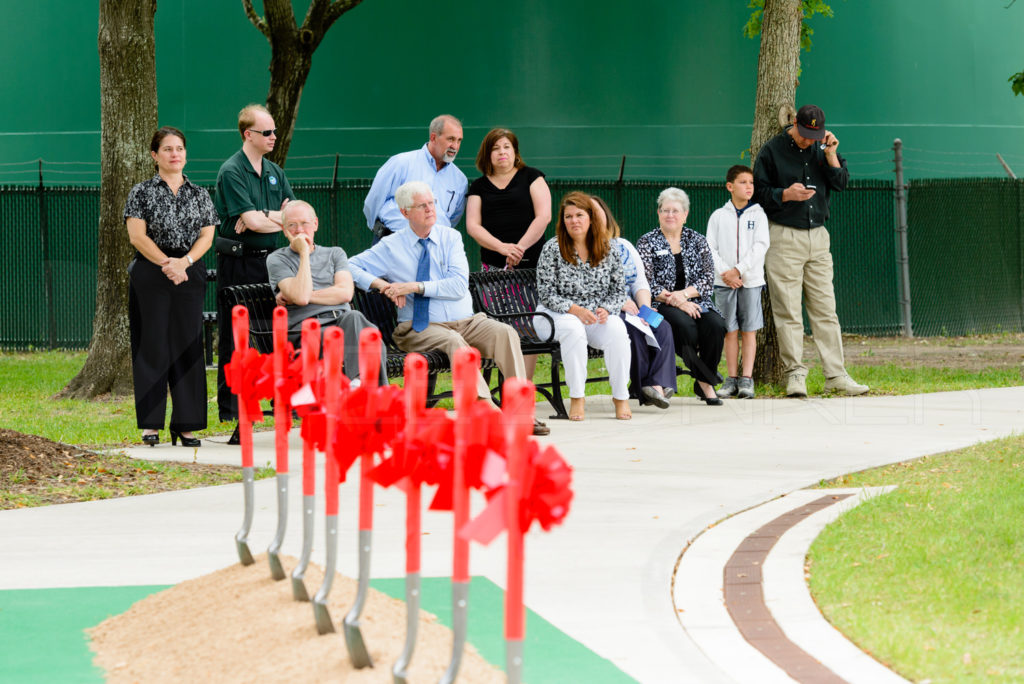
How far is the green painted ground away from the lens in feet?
13.3

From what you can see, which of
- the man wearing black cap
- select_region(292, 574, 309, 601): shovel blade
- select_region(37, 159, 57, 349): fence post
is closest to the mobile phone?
the man wearing black cap

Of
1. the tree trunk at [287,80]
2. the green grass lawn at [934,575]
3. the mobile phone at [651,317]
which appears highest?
the tree trunk at [287,80]

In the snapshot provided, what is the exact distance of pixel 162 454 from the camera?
8.22 metres

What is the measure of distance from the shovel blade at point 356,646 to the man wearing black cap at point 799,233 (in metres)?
7.62

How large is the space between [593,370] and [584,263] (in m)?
4.05

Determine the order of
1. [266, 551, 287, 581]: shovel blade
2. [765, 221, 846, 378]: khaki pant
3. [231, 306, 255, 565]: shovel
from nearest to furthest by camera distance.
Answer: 1. [266, 551, 287, 581]: shovel blade
2. [231, 306, 255, 565]: shovel
3. [765, 221, 846, 378]: khaki pant

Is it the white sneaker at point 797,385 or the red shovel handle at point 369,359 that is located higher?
the red shovel handle at point 369,359

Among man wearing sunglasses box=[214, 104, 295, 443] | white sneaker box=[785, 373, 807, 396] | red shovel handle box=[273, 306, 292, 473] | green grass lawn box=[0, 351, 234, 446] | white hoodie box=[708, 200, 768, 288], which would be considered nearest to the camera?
red shovel handle box=[273, 306, 292, 473]

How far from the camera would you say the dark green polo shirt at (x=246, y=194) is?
28.6 feet

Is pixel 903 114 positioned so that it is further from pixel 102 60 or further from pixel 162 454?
pixel 162 454

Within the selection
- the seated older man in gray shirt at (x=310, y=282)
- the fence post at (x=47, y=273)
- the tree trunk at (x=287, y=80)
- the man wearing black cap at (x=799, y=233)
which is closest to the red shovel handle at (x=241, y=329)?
the seated older man in gray shirt at (x=310, y=282)

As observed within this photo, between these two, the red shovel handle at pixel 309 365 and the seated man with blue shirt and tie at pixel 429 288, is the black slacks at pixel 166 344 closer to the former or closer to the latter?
the seated man with blue shirt and tie at pixel 429 288

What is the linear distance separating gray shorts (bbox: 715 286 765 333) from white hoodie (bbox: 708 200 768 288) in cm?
7

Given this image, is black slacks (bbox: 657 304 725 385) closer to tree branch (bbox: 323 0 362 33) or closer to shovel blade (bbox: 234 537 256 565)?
shovel blade (bbox: 234 537 256 565)
